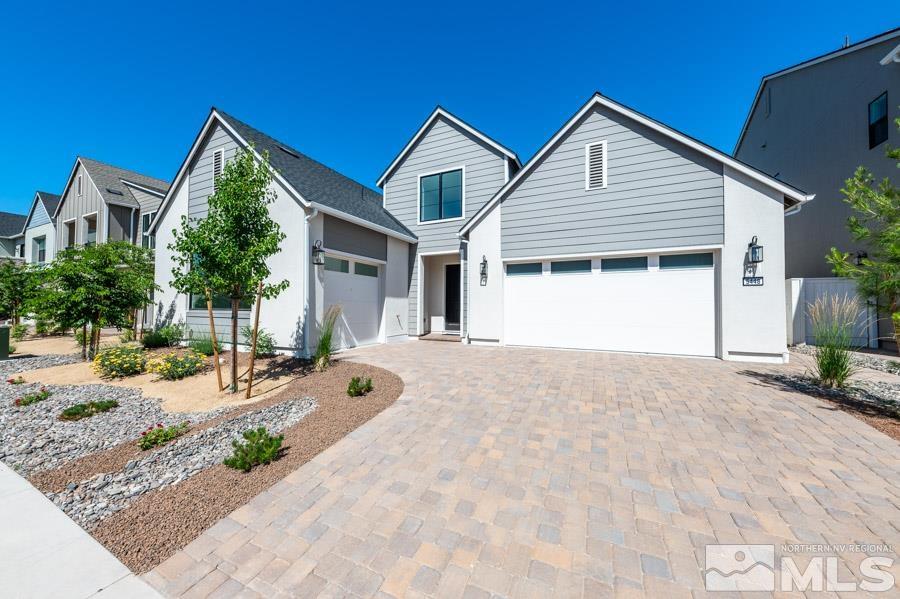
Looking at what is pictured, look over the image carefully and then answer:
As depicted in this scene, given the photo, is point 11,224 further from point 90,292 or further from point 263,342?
point 263,342

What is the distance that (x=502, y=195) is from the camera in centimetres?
966

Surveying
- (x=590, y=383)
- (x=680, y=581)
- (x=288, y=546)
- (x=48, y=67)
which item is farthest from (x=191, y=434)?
(x=48, y=67)

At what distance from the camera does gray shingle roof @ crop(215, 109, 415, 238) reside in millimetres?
9020

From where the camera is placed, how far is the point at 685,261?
8.03 meters

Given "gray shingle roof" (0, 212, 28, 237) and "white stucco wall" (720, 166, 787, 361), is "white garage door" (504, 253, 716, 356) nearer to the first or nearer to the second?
"white stucco wall" (720, 166, 787, 361)

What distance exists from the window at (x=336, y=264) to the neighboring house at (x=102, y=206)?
1197 cm

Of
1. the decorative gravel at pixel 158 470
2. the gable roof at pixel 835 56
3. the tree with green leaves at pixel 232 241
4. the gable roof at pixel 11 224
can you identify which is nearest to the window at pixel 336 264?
the tree with green leaves at pixel 232 241

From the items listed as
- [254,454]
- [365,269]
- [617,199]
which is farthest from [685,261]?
[254,454]

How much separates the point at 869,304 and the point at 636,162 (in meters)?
5.39

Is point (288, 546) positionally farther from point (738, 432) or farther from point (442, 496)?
point (738, 432)

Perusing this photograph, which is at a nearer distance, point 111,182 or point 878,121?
point 878,121

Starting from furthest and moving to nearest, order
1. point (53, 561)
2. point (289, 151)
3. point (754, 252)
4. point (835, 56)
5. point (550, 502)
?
point (289, 151) → point (835, 56) → point (754, 252) → point (550, 502) → point (53, 561)

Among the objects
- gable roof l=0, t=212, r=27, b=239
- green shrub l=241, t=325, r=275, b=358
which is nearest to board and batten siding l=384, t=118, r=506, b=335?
green shrub l=241, t=325, r=275, b=358

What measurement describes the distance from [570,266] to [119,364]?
35.5 ft
